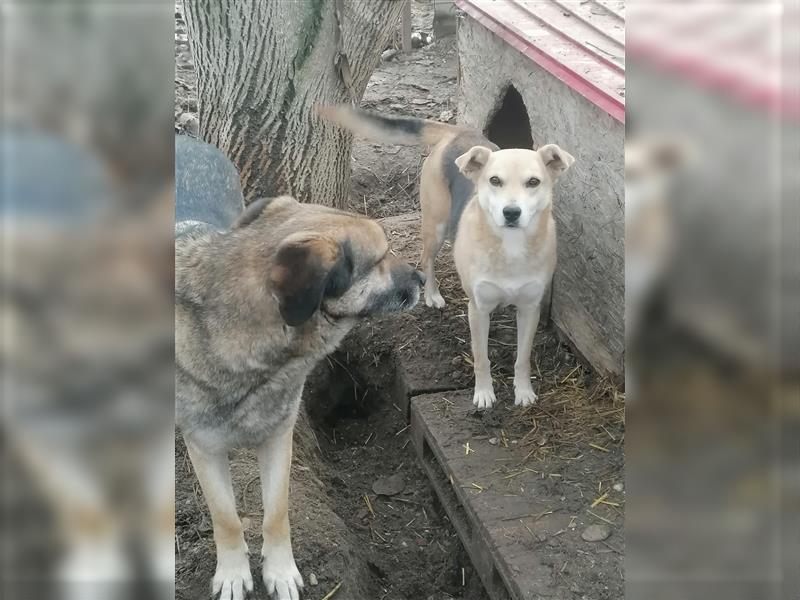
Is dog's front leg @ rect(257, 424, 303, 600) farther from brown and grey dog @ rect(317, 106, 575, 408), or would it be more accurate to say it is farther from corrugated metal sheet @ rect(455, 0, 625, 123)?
corrugated metal sheet @ rect(455, 0, 625, 123)

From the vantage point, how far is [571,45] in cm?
511

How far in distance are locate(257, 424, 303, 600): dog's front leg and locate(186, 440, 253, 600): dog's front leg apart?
0.10m

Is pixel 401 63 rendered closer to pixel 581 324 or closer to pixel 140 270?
pixel 581 324

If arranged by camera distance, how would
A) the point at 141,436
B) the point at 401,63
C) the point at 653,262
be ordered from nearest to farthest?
1. the point at 653,262
2. the point at 141,436
3. the point at 401,63

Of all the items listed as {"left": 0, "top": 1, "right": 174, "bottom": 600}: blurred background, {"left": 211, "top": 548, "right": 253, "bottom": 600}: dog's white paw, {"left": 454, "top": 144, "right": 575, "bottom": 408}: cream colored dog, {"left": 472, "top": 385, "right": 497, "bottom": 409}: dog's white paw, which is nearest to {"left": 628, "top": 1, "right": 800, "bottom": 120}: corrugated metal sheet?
{"left": 0, "top": 1, "right": 174, "bottom": 600}: blurred background

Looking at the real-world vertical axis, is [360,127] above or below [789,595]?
below

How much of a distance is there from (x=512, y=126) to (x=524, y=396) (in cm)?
316

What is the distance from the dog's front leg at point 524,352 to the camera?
15.0 feet

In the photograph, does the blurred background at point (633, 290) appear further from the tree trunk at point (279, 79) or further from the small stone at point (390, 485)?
the tree trunk at point (279, 79)

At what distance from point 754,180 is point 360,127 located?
4.82 metres

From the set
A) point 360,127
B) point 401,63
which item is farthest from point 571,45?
point 401,63

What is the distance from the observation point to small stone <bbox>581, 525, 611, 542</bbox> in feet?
11.9

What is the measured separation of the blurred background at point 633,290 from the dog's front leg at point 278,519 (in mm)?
2350

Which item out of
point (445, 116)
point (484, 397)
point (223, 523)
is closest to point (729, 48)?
point (223, 523)
